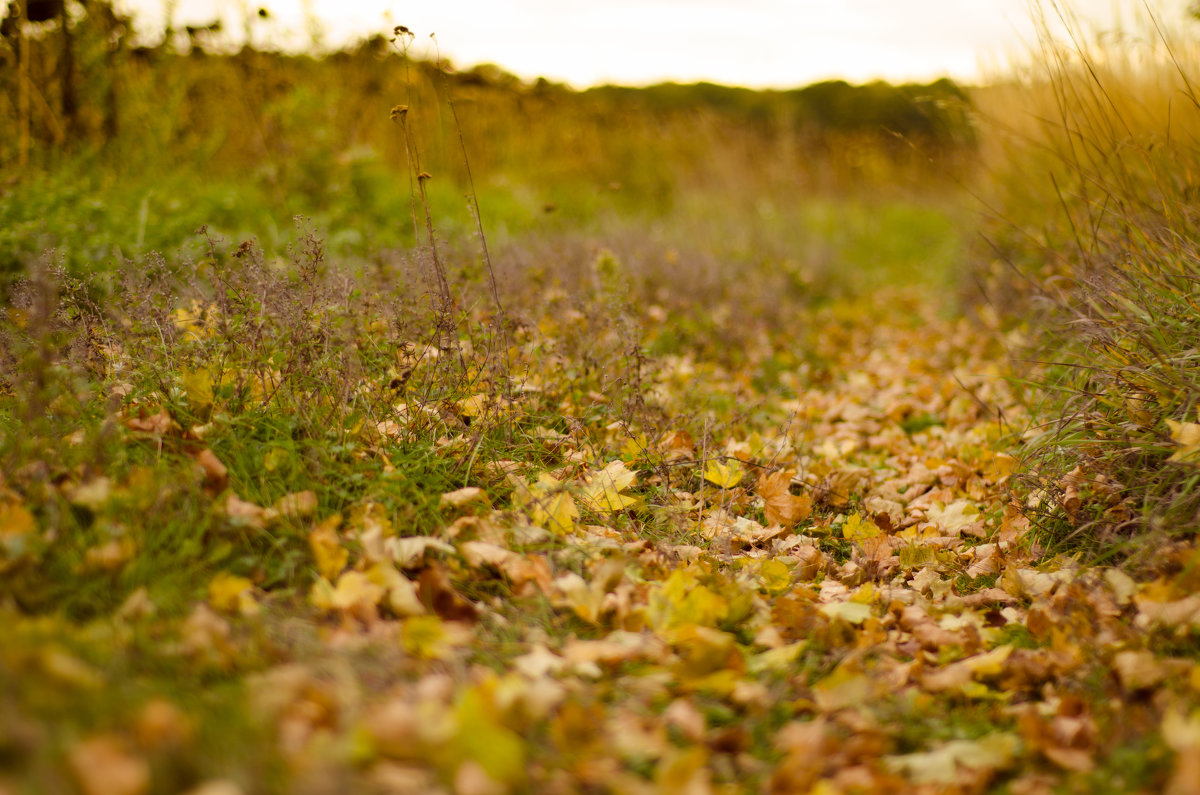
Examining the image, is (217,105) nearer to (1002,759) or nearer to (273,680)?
(273,680)

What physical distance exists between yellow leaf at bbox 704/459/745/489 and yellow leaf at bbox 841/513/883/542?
0.33 metres

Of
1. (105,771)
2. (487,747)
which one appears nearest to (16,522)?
(105,771)

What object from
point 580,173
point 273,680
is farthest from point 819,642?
point 580,173

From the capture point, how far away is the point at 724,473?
7.72 ft

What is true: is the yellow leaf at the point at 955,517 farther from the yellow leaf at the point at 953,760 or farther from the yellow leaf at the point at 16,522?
the yellow leaf at the point at 16,522

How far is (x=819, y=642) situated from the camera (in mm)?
1674

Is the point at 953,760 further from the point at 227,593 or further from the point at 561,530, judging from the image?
the point at 227,593

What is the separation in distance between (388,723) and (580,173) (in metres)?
7.95

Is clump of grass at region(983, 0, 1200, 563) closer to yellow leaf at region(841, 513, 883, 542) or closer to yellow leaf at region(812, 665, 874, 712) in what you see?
yellow leaf at region(841, 513, 883, 542)

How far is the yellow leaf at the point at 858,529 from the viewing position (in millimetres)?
A: 2238

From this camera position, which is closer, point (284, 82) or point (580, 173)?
point (284, 82)

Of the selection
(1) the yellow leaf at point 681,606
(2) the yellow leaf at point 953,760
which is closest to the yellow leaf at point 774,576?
(1) the yellow leaf at point 681,606

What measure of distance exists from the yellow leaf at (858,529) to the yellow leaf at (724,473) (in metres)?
0.33

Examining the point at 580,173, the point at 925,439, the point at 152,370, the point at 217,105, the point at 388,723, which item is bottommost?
the point at 925,439
